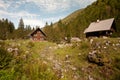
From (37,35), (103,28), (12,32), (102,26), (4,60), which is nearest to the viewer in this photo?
(4,60)

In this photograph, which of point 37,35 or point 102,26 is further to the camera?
point 37,35

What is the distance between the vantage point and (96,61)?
24.0 meters

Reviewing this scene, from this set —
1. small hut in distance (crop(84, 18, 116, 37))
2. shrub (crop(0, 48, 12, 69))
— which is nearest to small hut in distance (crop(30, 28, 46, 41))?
small hut in distance (crop(84, 18, 116, 37))

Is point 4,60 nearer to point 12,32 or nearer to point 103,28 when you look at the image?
point 103,28

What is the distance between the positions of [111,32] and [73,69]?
31.0m

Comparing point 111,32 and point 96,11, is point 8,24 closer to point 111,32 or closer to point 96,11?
point 96,11

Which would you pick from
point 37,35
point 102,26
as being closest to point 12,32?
point 37,35

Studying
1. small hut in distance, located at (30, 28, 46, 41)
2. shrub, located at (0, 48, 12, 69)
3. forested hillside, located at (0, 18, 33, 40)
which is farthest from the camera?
forested hillside, located at (0, 18, 33, 40)

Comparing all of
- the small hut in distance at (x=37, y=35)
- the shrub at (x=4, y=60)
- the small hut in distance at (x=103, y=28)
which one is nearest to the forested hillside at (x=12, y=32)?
the small hut in distance at (x=37, y=35)

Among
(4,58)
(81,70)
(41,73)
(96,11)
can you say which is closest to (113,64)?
(81,70)

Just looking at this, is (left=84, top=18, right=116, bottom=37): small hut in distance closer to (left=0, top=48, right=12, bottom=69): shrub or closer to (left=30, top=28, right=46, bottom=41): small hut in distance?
(left=30, top=28, right=46, bottom=41): small hut in distance

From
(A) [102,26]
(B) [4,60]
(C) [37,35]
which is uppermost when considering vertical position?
(A) [102,26]

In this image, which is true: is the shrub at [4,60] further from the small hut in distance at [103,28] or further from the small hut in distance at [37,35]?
the small hut in distance at [37,35]

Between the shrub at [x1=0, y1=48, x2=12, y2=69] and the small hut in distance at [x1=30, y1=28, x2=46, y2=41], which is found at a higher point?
the small hut in distance at [x1=30, y1=28, x2=46, y2=41]
